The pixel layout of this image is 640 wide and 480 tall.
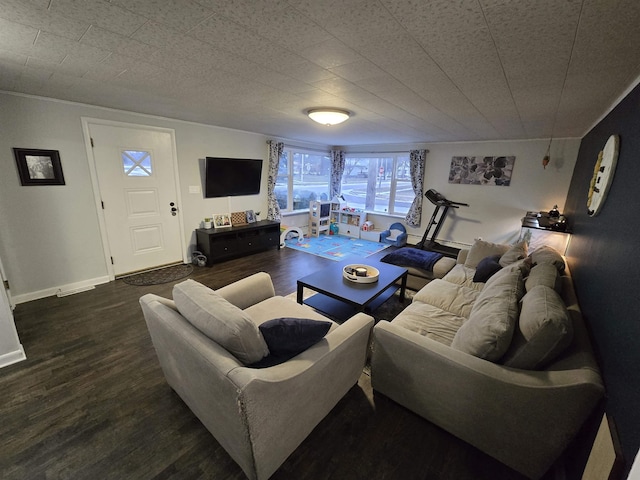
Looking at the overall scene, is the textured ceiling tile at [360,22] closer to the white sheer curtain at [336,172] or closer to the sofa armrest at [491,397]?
the sofa armrest at [491,397]

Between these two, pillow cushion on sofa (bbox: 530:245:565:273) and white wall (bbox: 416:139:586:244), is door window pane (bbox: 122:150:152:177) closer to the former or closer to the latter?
pillow cushion on sofa (bbox: 530:245:565:273)

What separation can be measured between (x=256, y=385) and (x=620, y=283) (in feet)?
5.49

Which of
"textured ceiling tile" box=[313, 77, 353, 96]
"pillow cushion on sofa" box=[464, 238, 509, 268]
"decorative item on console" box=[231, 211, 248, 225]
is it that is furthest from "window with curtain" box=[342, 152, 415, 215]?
"textured ceiling tile" box=[313, 77, 353, 96]

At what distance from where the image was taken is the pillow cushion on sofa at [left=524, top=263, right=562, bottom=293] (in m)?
1.80

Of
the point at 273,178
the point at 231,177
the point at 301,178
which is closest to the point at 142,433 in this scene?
the point at 231,177

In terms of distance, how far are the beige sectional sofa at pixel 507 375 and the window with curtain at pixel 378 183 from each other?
4.36m

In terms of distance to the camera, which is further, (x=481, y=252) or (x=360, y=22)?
(x=481, y=252)

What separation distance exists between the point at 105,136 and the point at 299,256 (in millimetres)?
3185

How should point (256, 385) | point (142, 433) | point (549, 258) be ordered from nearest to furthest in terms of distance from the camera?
point (256, 385), point (142, 433), point (549, 258)

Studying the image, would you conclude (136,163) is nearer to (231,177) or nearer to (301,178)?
(231,177)

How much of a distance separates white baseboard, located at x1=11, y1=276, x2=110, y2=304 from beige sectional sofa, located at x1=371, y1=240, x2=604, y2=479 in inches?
142

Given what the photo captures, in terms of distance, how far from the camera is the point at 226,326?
4.08 feet

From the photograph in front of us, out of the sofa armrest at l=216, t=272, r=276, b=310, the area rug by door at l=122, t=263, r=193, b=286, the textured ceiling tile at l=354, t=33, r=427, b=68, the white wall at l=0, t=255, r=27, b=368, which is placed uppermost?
the textured ceiling tile at l=354, t=33, r=427, b=68

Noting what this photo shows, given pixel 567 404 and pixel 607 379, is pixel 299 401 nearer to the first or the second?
pixel 567 404
